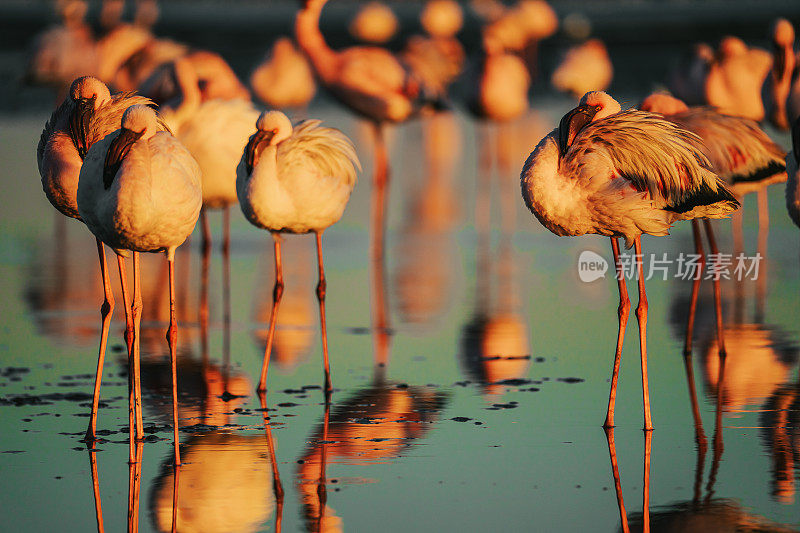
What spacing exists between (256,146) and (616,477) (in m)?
2.91

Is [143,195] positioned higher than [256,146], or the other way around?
[256,146]

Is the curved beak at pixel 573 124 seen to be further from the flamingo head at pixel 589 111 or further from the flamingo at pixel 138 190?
the flamingo at pixel 138 190

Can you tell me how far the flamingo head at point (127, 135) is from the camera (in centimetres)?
586

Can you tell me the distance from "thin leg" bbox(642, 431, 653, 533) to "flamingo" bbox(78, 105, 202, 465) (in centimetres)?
209

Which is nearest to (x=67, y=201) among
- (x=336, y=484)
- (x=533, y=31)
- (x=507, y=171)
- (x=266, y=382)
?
(x=266, y=382)

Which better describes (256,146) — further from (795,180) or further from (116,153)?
(795,180)

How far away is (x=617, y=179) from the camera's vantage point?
20.7 feet

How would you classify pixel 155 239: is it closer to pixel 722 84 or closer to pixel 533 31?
pixel 722 84

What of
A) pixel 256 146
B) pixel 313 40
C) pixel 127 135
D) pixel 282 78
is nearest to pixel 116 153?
pixel 127 135

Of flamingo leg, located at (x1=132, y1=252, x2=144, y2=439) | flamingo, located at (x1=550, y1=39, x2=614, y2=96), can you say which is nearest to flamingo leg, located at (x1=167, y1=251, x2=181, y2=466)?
flamingo leg, located at (x1=132, y1=252, x2=144, y2=439)

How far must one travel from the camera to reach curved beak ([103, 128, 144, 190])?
585 cm

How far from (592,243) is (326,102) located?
17.1 metres

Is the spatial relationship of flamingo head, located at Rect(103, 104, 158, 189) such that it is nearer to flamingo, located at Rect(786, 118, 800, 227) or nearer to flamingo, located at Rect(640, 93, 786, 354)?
flamingo, located at Rect(640, 93, 786, 354)

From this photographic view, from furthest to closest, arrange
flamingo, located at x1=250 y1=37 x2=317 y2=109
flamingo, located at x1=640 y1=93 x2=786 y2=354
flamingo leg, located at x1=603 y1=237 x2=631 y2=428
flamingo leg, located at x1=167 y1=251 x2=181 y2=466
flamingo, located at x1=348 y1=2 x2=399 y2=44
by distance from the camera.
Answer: flamingo, located at x1=348 y1=2 x2=399 y2=44 → flamingo, located at x1=250 y1=37 x2=317 y2=109 → flamingo, located at x1=640 y1=93 x2=786 y2=354 → flamingo leg, located at x1=603 y1=237 x2=631 y2=428 → flamingo leg, located at x1=167 y1=251 x2=181 y2=466
